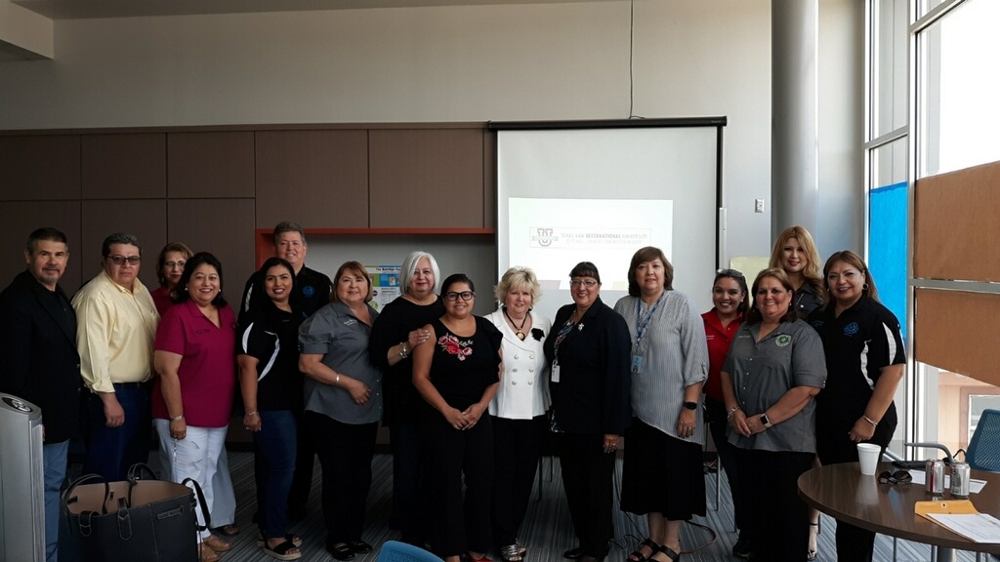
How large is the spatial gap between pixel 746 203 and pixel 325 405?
12.9ft

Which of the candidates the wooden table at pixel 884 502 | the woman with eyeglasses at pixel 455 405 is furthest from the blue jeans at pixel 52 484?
the wooden table at pixel 884 502

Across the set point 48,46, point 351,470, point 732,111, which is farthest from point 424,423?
point 48,46

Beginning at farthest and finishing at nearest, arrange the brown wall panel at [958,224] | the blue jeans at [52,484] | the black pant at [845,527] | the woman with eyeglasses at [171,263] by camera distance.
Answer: the woman with eyeglasses at [171,263] → the brown wall panel at [958,224] → the blue jeans at [52,484] → the black pant at [845,527]

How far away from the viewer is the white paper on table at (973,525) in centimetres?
196

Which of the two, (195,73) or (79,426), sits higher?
(195,73)

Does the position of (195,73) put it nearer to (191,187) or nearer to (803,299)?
(191,187)

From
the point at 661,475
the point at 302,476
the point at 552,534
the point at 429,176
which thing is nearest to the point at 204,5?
the point at 429,176

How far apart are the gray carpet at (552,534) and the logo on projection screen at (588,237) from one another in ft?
6.10

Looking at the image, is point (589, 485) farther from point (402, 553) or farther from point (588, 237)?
point (588, 237)

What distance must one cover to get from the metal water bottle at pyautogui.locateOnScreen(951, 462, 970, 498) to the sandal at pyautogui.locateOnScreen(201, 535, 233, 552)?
3.22m

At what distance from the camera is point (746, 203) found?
5980 millimetres

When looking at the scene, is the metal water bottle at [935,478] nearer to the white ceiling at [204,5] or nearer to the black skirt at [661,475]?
the black skirt at [661,475]

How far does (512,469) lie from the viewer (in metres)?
3.59

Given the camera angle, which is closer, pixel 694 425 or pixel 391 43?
pixel 694 425
